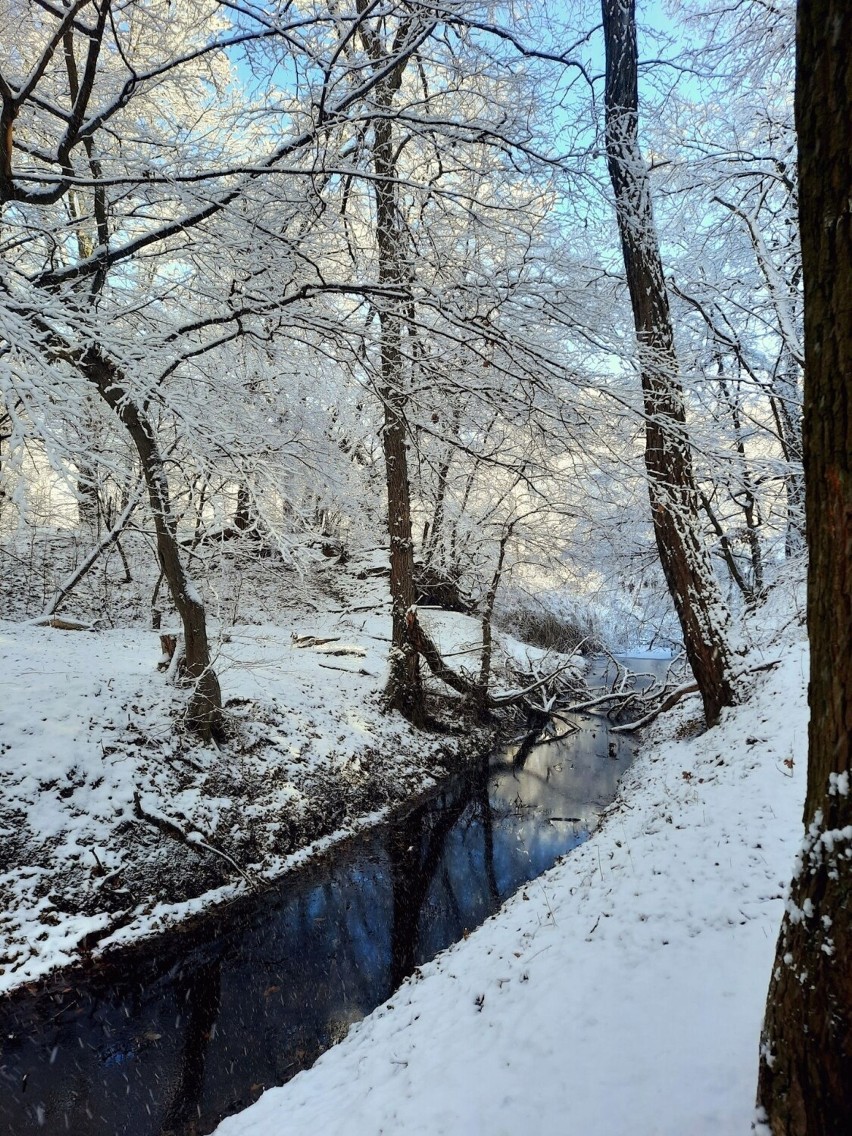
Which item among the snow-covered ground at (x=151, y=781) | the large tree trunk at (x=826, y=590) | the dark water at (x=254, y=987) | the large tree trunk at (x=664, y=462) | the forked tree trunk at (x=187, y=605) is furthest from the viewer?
the forked tree trunk at (x=187, y=605)

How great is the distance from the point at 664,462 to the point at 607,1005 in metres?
5.64

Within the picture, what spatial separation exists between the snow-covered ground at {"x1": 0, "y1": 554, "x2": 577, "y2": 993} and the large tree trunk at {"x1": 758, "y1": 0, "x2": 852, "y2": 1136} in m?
6.14

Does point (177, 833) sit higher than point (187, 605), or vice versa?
point (187, 605)

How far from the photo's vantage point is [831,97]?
58.1 inches

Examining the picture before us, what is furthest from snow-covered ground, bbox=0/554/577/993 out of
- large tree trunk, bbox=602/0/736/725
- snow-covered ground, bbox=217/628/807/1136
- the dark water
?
large tree trunk, bbox=602/0/736/725

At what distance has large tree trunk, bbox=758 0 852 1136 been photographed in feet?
4.87

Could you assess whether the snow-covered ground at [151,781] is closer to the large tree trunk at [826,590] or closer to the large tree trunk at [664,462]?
the large tree trunk at [664,462]

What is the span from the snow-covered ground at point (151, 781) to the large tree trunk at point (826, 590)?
20.2 feet

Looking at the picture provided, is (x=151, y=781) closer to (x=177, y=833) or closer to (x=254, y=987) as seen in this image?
(x=177, y=833)

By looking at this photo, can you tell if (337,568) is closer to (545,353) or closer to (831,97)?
(545,353)

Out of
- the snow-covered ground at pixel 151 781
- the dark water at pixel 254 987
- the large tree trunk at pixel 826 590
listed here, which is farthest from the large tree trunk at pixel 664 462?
the large tree trunk at pixel 826 590

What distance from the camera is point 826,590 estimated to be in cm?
159

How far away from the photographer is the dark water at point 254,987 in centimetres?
431

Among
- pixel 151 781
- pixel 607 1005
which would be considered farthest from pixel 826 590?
pixel 151 781
